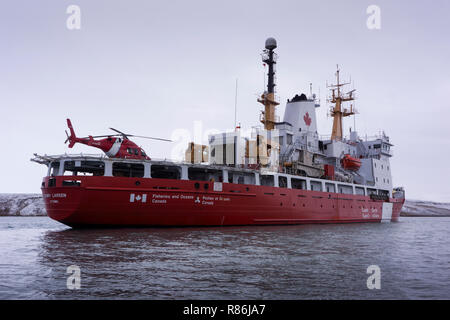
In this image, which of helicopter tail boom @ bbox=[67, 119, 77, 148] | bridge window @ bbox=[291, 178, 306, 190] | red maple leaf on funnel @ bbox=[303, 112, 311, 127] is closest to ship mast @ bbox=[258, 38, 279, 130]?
red maple leaf on funnel @ bbox=[303, 112, 311, 127]

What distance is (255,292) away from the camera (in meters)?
6.96

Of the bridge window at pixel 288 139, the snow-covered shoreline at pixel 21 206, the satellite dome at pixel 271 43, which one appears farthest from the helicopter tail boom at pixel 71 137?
the snow-covered shoreline at pixel 21 206

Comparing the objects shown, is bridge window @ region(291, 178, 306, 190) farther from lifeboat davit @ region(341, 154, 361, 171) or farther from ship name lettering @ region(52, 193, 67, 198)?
ship name lettering @ region(52, 193, 67, 198)

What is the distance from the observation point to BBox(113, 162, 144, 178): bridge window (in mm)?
21703

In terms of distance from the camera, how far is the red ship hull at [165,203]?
63.3 feet

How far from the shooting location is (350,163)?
37.5 metres

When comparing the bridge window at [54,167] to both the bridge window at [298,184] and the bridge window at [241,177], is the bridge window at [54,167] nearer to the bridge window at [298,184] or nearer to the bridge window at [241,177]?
the bridge window at [241,177]

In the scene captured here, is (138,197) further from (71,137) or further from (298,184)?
(298,184)

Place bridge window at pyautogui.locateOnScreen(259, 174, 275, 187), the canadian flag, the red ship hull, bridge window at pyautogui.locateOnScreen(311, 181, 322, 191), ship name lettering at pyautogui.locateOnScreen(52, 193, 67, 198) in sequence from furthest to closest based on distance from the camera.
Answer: bridge window at pyautogui.locateOnScreen(311, 181, 322, 191) → bridge window at pyautogui.locateOnScreen(259, 174, 275, 187) → the canadian flag → ship name lettering at pyautogui.locateOnScreen(52, 193, 67, 198) → the red ship hull

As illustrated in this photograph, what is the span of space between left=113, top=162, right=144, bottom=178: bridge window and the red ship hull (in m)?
2.04

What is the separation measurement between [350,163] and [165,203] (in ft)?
81.3

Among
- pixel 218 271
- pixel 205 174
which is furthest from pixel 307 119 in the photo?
pixel 218 271

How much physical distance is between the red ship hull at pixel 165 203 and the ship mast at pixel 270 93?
33.1ft
